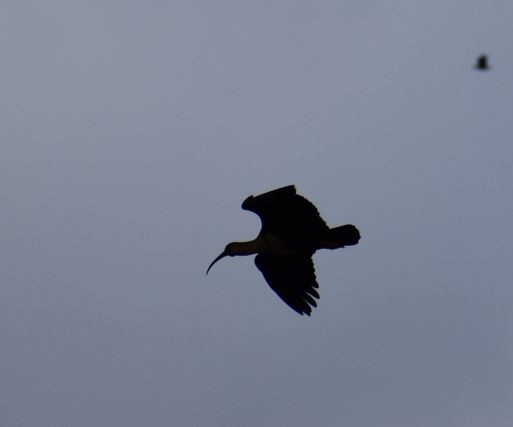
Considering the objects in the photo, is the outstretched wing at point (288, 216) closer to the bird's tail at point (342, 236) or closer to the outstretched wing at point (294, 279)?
the bird's tail at point (342, 236)

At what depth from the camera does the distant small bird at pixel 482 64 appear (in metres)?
8.99

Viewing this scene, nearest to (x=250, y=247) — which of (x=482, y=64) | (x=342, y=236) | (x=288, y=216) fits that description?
(x=288, y=216)

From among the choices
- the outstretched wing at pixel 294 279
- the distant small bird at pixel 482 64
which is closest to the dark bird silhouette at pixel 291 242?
the outstretched wing at pixel 294 279

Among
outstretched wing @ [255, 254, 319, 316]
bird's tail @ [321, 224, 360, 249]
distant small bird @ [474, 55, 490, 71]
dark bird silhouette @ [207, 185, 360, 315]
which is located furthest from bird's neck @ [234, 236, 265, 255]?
distant small bird @ [474, 55, 490, 71]

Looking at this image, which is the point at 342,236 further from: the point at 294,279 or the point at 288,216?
the point at 294,279

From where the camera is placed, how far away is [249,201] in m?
11.7

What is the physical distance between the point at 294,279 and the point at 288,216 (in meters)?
1.00

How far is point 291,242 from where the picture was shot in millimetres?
12242

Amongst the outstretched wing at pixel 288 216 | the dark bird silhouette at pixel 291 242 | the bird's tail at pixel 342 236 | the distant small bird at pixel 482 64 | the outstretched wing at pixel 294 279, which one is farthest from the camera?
the outstretched wing at pixel 294 279

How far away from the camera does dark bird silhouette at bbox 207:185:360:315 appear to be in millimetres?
11750

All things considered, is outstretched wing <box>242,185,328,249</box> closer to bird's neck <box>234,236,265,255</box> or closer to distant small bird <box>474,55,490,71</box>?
bird's neck <box>234,236,265,255</box>

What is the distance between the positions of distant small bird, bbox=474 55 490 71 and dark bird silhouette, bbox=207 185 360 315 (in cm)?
312

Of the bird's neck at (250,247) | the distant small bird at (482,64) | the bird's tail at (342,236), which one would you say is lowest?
the bird's neck at (250,247)

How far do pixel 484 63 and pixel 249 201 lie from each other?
3757 millimetres
